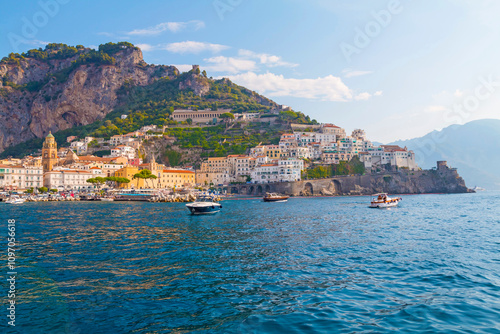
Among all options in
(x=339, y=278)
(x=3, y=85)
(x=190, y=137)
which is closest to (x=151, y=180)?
(x=190, y=137)

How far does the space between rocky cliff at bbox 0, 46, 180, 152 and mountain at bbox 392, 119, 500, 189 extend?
136997 mm

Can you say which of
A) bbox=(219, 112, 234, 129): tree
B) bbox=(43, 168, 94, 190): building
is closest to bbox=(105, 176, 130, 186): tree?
bbox=(43, 168, 94, 190): building

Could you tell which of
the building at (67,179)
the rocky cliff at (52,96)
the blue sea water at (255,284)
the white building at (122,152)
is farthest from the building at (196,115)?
the blue sea water at (255,284)

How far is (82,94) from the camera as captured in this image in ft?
427

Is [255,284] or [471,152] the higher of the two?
[471,152]

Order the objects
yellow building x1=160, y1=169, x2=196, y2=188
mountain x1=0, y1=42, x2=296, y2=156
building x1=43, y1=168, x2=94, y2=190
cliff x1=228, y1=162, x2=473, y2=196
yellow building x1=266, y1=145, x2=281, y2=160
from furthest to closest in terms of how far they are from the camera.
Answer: mountain x1=0, y1=42, x2=296, y2=156
yellow building x1=266, y1=145, x2=281, y2=160
yellow building x1=160, y1=169, x2=196, y2=188
cliff x1=228, y1=162, x2=473, y2=196
building x1=43, y1=168, x2=94, y2=190

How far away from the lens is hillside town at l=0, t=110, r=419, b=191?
74.1 metres

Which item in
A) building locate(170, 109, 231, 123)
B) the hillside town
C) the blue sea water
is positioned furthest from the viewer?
building locate(170, 109, 231, 123)

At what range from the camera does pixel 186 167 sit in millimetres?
98188

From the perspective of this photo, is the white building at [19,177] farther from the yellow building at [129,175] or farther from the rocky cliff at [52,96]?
the rocky cliff at [52,96]

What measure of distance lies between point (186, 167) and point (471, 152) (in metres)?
137

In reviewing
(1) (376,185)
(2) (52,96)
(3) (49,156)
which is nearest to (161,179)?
(3) (49,156)

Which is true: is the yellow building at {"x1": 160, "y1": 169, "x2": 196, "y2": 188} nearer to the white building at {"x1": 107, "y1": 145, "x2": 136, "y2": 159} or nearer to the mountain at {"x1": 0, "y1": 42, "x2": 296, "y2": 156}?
the white building at {"x1": 107, "y1": 145, "x2": 136, "y2": 159}

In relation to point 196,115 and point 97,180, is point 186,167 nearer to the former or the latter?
point 97,180
